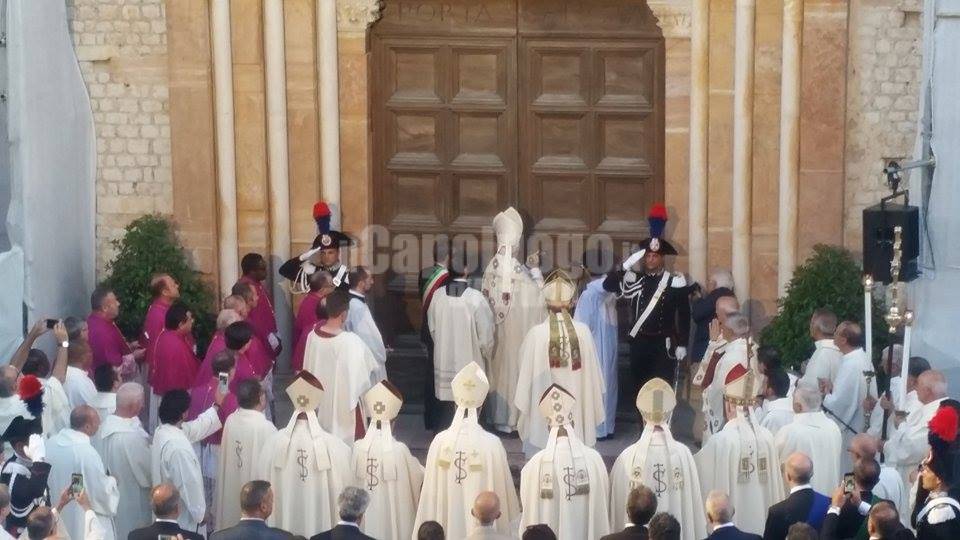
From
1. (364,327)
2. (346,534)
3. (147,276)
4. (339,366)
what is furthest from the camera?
(147,276)

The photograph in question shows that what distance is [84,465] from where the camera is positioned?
11773 millimetres

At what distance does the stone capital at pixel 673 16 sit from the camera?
15.4 meters

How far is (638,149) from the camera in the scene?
16.1 m

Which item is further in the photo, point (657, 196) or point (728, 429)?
point (657, 196)

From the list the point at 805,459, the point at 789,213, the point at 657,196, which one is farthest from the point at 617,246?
the point at 805,459

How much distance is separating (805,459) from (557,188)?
5505 millimetres

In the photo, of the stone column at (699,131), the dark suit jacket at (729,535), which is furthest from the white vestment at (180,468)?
the stone column at (699,131)

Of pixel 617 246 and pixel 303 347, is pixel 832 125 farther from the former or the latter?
pixel 303 347

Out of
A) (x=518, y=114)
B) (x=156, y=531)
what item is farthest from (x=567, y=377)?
(x=156, y=531)

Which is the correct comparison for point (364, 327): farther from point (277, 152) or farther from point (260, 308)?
point (277, 152)

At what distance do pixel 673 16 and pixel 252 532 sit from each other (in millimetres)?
6329

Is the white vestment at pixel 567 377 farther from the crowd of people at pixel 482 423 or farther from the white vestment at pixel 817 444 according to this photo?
the white vestment at pixel 817 444

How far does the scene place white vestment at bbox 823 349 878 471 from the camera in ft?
43.7

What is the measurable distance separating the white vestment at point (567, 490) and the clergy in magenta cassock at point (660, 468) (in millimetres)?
125
